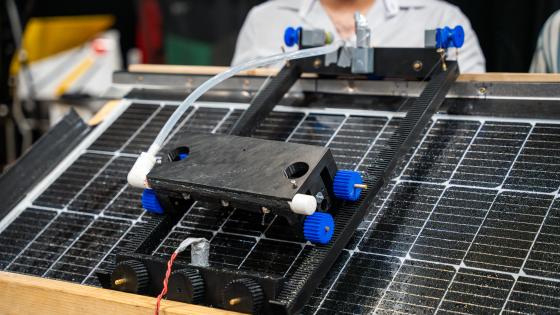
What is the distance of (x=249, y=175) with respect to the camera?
1.52 m

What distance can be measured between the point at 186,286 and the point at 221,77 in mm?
473

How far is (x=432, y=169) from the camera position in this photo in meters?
1.70

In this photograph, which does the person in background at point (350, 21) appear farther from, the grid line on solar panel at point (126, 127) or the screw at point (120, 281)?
the screw at point (120, 281)

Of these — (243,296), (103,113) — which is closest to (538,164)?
(243,296)

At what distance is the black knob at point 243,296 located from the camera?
1.41m

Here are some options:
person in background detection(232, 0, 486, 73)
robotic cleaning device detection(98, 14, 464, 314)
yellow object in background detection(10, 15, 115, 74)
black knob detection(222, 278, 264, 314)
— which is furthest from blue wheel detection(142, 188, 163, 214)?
yellow object in background detection(10, 15, 115, 74)

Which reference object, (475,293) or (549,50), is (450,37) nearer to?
(475,293)

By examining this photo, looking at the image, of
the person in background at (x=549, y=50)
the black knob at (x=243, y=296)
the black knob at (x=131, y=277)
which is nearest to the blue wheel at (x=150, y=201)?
the black knob at (x=131, y=277)

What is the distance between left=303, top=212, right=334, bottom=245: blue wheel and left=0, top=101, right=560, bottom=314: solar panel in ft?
0.34

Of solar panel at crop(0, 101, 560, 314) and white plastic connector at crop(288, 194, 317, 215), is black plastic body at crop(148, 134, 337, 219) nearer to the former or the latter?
white plastic connector at crop(288, 194, 317, 215)

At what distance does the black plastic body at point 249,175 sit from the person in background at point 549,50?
1397 millimetres

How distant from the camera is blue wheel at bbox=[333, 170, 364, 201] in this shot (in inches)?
59.7

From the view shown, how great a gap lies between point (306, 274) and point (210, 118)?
72 centimetres

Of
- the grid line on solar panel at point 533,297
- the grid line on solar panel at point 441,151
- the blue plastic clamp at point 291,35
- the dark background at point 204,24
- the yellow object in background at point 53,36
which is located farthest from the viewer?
the yellow object in background at point 53,36
